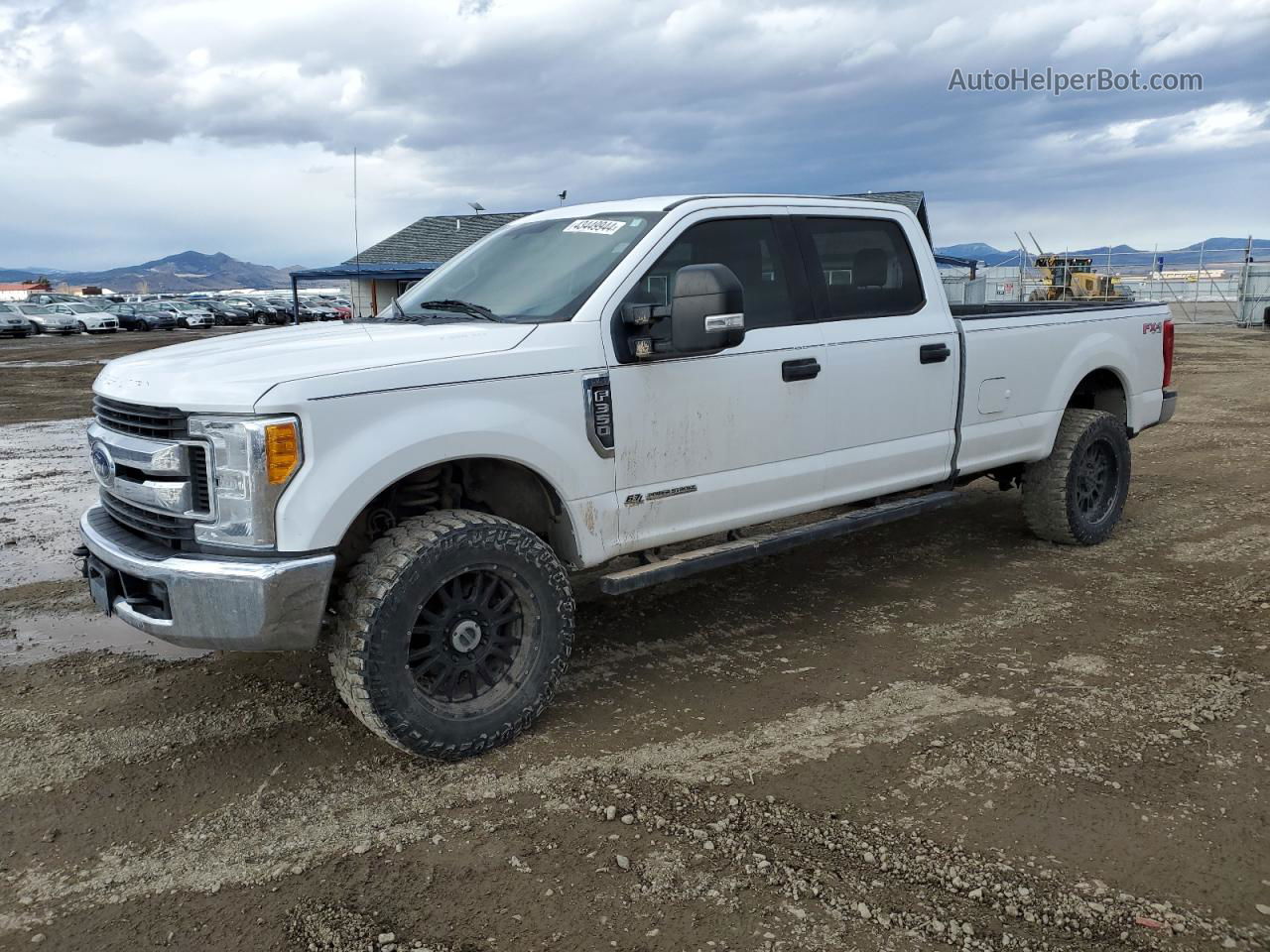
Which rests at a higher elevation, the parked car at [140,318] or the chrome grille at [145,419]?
the parked car at [140,318]

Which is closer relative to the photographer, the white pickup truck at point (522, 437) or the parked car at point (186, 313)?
the white pickup truck at point (522, 437)

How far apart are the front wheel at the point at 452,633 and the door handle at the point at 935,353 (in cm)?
234

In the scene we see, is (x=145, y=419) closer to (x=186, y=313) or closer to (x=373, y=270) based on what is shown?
(x=373, y=270)

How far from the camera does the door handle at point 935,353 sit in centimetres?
501

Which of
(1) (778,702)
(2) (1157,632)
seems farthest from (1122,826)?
(2) (1157,632)

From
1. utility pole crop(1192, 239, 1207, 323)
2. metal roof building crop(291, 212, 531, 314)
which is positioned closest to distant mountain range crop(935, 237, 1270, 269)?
utility pole crop(1192, 239, 1207, 323)

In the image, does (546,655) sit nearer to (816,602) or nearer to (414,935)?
(414,935)

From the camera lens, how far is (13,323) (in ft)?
123

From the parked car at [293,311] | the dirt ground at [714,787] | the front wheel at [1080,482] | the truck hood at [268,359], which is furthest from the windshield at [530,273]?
the parked car at [293,311]

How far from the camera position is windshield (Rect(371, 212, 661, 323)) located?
402cm

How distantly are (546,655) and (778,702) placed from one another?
988 mm

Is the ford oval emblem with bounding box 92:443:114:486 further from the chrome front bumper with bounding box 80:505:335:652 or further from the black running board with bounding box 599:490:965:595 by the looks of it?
the black running board with bounding box 599:490:965:595

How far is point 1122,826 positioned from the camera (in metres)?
3.08

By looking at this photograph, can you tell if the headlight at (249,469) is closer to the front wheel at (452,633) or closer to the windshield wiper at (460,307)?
the front wheel at (452,633)
